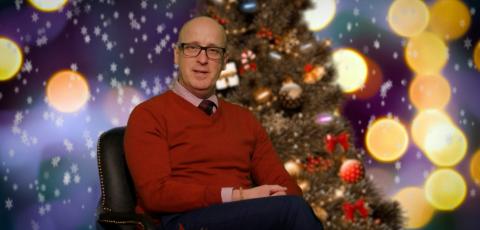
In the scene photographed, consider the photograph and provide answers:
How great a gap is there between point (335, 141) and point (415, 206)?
138 cm

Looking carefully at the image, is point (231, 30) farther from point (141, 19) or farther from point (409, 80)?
point (409, 80)

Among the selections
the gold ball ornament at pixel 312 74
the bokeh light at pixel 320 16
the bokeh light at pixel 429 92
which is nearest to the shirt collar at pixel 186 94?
the gold ball ornament at pixel 312 74

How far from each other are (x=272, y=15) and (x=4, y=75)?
154 centimetres

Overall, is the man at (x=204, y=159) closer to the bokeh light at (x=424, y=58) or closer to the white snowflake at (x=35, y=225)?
the white snowflake at (x=35, y=225)

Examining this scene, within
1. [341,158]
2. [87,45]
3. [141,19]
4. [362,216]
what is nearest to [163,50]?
[141,19]

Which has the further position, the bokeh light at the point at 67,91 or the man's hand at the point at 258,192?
the bokeh light at the point at 67,91

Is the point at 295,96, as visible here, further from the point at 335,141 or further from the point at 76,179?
the point at 76,179

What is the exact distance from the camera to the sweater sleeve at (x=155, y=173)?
1.88 m

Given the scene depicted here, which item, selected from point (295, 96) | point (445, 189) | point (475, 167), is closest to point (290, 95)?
point (295, 96)

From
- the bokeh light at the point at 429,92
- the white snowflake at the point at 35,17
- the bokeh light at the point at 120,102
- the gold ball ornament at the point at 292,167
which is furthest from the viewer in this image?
the bokeh light at the point at 429,92

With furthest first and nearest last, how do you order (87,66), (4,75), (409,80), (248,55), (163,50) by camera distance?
(409,80) < (163,50) < (87,66) < (4,75) < (248,55)

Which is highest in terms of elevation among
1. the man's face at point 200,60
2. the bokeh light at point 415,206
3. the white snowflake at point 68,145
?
the man's face at point 200,60

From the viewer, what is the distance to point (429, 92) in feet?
14.7

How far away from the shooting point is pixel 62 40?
3787 millimetres
